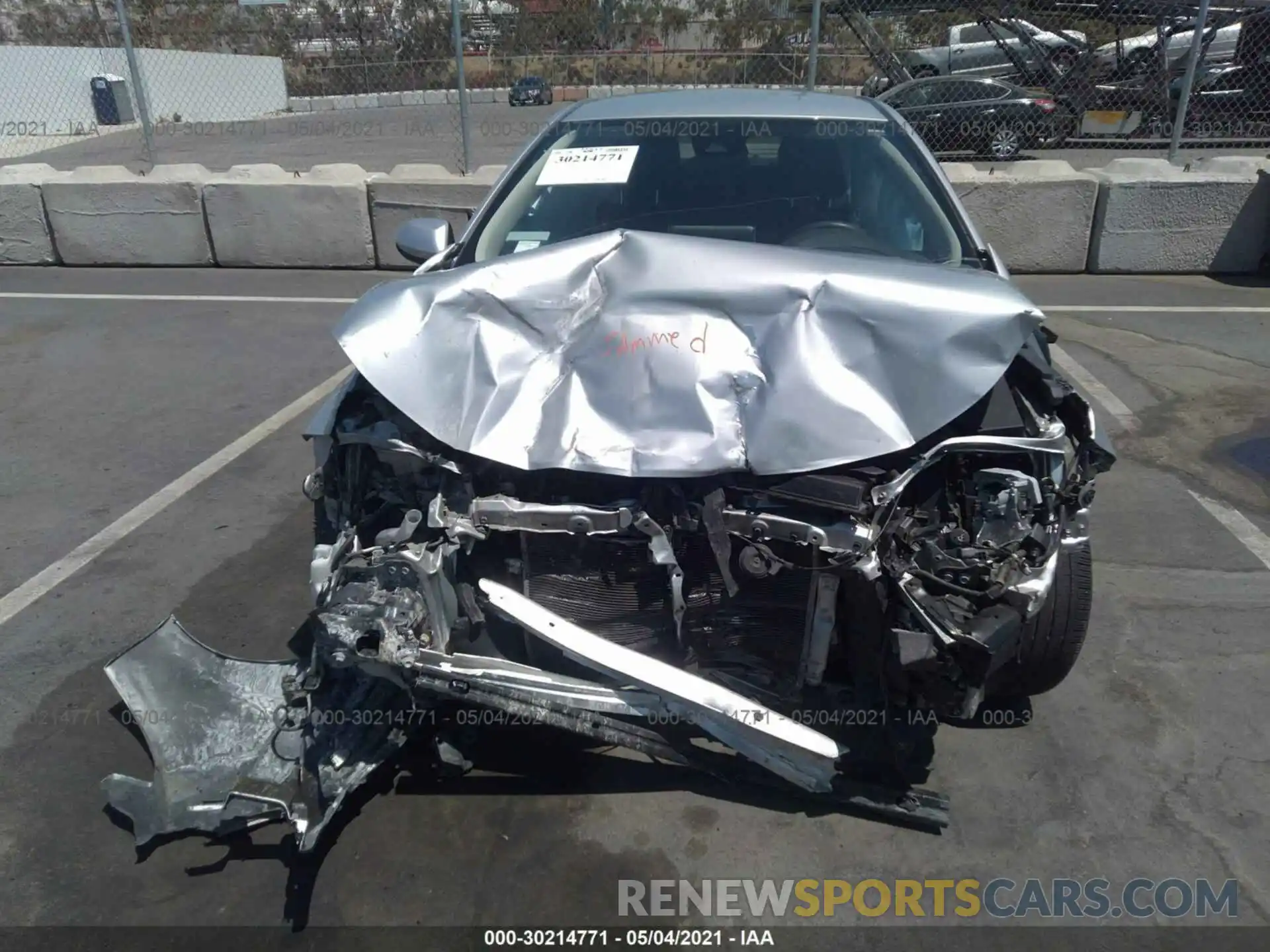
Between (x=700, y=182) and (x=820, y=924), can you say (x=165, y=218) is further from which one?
(x=820, y=924)

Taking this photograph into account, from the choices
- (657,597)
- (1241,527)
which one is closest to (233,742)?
(657,597)

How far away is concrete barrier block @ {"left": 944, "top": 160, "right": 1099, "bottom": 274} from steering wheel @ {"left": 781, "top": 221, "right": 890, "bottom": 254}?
528cm

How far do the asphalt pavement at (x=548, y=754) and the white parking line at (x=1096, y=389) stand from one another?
0.03 m

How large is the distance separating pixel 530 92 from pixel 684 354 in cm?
1514

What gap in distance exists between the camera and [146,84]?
80.6ft

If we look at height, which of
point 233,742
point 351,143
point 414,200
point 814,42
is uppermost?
point 814,42

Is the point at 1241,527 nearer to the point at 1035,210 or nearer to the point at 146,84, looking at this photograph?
the point at 1035,210

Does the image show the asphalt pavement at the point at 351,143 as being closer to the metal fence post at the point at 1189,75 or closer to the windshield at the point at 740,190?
the metal fence post at the point at 1189,75

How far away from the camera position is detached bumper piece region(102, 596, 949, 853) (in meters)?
2.46

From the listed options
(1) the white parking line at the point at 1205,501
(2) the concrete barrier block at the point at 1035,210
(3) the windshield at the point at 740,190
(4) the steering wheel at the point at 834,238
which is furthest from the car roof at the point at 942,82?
(4) the steering wheel at the point at 834,238

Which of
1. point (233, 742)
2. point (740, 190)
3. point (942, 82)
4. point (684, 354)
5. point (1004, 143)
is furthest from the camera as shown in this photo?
point (1004, 143)

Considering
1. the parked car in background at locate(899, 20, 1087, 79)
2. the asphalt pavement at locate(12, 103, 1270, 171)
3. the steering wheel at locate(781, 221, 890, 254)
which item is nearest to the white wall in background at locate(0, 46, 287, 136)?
the asphalt pavement at locate(12, 103, 1270, 171)

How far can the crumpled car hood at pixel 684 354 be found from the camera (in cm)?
242

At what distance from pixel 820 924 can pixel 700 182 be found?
8.85 ft
